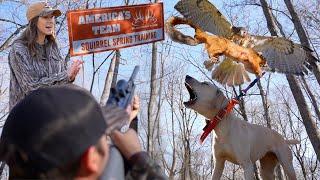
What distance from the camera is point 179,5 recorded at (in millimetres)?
5203

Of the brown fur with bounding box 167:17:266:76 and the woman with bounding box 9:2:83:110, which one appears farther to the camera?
the brown fur with bounding box 167:17:266:76

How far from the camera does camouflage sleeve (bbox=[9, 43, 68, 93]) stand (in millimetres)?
2990

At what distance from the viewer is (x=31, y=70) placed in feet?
9.98

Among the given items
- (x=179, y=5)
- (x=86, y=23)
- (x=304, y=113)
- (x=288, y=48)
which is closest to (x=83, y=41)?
(x=86, y=23)

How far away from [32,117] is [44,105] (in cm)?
3

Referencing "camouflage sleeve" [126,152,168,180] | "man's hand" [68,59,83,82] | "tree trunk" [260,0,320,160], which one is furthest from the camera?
"tree trunk" [260,0,320,160]

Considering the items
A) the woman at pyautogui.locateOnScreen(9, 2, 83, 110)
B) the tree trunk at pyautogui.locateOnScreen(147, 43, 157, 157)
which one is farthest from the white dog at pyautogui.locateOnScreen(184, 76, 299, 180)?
the tree trunk at pyautogui.locateOnScreen(147, 43, 157, 157)

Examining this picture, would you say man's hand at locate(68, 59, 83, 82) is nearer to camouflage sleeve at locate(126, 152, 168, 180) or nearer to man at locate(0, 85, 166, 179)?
camouflage sleeve at locate(126, 152, 168, 180)

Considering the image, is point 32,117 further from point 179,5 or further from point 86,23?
point 179,5

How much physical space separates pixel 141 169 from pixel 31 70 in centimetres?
195

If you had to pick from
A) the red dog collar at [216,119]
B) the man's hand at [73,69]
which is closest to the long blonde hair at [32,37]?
the man's hand at [73,69]

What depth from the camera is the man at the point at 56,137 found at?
0.96 meters

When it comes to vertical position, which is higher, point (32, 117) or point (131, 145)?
point (32, 117)

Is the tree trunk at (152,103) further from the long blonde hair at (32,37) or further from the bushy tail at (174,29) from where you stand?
the long blonde hair at (32,37)
